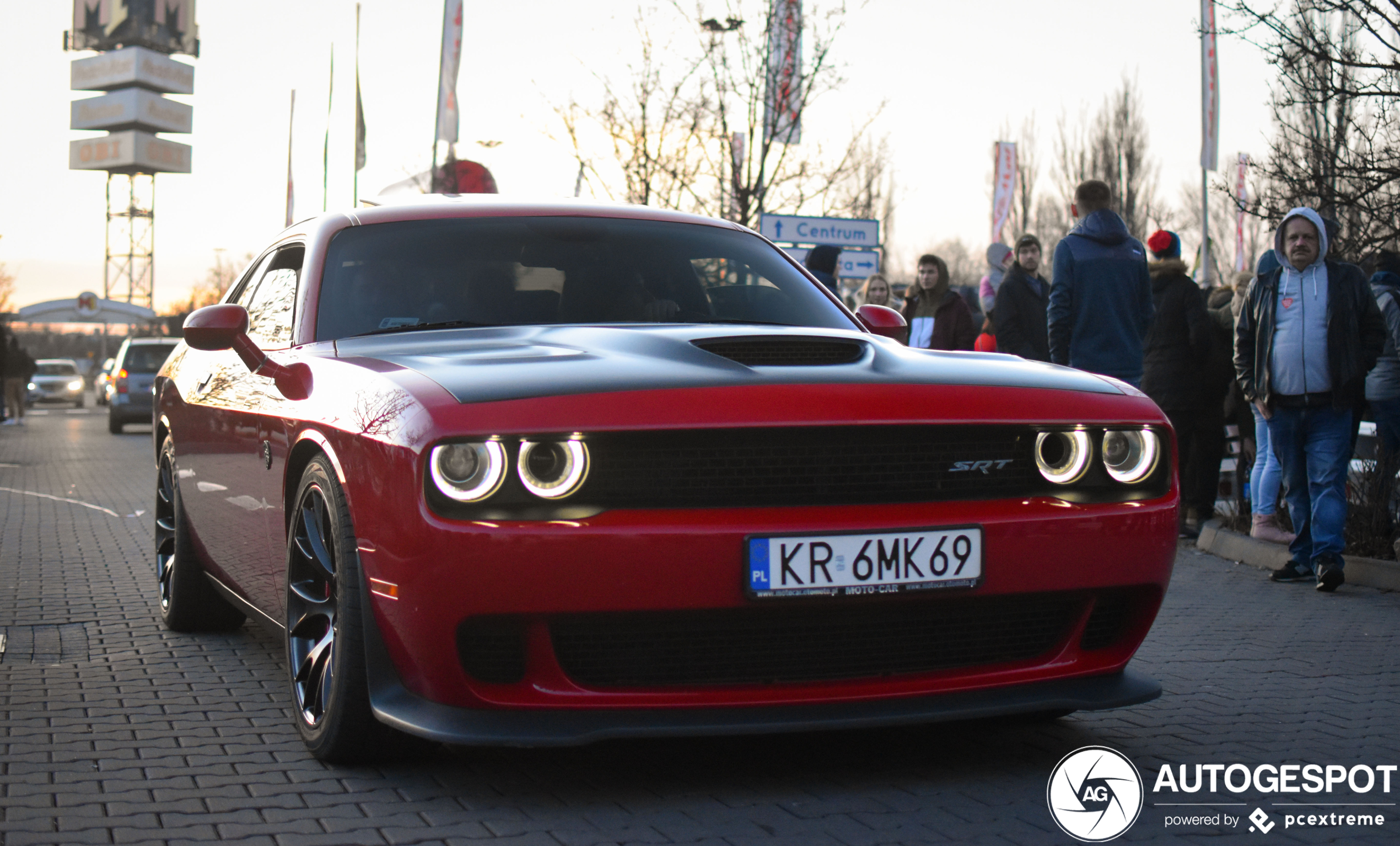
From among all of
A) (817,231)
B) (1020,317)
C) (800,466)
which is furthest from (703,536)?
(817,231)

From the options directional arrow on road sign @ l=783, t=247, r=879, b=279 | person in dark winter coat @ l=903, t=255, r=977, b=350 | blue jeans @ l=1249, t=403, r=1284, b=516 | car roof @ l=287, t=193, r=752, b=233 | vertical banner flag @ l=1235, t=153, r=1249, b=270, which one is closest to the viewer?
car roof @ l=287, t=193, r=752, b=233

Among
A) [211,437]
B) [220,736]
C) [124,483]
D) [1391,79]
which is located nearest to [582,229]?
[211,437]

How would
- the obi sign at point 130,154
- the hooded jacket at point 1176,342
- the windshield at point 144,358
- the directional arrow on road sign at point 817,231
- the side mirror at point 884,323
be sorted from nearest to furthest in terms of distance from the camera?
the side mirror at point 884,323 → the hooded jacket at point 1176,342 → the directional arrow on road sign at point 817,231 → the windshield at point 144,358 → the obi sign at point 130,154

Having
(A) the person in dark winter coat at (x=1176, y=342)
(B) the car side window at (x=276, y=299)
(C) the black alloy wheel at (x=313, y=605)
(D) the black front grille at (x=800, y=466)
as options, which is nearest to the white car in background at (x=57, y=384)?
(A) the person in dark winter coat at (x=1176, y=342)

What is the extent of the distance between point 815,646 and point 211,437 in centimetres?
259

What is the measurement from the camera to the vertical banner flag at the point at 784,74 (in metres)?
19.6

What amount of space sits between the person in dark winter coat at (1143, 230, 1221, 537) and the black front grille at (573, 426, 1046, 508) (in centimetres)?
625

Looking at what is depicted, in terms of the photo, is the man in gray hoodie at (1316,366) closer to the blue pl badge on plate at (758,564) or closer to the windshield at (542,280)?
the windshield at (542,280)

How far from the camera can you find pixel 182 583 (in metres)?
5.74

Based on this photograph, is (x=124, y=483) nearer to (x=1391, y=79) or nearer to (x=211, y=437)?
(x=211, y=437)

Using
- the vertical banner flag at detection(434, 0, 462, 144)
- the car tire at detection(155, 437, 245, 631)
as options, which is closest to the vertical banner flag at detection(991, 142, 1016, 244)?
the vertical banner flag at detection(434, 0, 462, 144)

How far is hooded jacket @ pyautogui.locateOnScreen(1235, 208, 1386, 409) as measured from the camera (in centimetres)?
723

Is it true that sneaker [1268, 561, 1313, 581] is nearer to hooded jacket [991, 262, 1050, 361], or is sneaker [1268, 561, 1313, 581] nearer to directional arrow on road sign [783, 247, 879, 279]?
hooded jacket [991, 262, 1050, 361]

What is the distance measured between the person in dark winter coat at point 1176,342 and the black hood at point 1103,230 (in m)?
1.13
